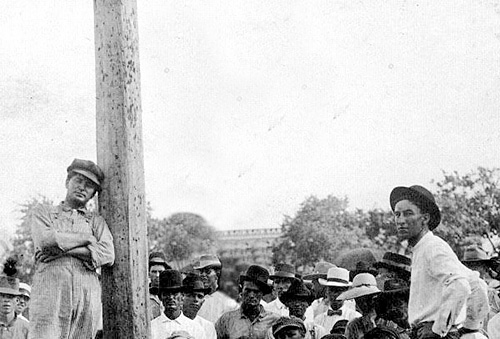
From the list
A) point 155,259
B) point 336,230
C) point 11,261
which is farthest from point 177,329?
point 336,230

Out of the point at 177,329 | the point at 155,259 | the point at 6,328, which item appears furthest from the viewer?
the point at 155,259

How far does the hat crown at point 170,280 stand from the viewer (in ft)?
24.7

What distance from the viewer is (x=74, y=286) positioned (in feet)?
17.9

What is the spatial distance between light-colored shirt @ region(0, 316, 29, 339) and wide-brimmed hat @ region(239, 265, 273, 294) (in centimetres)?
220

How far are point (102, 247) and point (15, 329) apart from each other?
3000mm

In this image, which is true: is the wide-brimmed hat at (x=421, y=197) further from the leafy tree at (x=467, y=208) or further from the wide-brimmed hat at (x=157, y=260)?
the leafy tree at (x=467, y=208)

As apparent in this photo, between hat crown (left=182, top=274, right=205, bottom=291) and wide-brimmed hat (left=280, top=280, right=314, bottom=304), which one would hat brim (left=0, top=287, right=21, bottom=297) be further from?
wide-brimmed hat (left=280, top=280, right=314, bottom=304)

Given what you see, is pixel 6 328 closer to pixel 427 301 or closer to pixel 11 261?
pixel 11 261

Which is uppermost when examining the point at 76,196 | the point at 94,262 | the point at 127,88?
the point at 127,88

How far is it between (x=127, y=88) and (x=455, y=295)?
2.61 meters

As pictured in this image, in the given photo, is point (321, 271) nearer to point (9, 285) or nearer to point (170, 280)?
point (170, 280)

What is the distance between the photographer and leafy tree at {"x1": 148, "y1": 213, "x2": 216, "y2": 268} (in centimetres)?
3608

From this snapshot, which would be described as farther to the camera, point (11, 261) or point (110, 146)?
point (11, 261)

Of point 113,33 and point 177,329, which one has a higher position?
point 113,33
